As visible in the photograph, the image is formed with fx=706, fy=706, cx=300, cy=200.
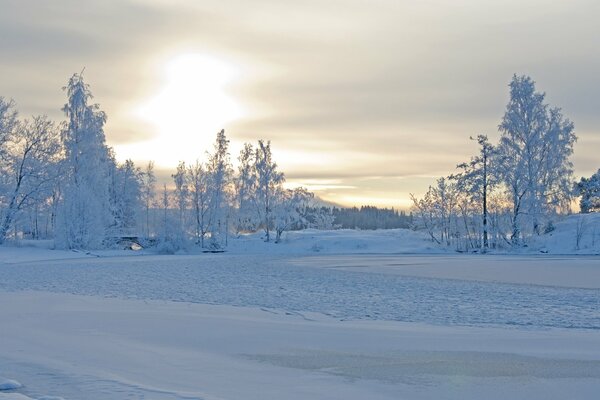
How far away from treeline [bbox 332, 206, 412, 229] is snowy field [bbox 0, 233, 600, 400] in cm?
14224

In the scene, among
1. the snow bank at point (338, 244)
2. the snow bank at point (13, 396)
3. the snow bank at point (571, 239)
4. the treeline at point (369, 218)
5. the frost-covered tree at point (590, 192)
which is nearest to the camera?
the snow bank at point (13, 396)

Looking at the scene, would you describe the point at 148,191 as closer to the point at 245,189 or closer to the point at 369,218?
the point at 245,189

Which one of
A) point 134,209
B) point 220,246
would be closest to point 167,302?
point 220,246

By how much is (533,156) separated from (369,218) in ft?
391

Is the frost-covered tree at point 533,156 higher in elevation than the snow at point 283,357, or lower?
higher

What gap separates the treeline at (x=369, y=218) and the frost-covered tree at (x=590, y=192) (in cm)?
9036

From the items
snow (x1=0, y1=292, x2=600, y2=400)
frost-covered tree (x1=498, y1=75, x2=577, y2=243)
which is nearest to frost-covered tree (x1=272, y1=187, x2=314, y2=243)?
frost-covered tree (x1=498, y1=75, x2=577, y2=243)

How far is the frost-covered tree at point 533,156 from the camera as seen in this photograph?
5553cm

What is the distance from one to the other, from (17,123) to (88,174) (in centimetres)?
689

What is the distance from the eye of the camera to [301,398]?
806cm

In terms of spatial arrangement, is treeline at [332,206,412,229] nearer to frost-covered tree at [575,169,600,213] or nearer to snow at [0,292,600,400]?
frost-covered tree at [575,169,600,213]

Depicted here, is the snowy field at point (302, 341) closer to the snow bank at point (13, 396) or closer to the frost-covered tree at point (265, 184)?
the snow bank at point (13, 396)

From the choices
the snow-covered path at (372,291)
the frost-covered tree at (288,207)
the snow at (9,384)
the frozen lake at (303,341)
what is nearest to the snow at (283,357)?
the frozen lake at (303,341)

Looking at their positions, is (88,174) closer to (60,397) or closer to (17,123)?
(17,123)
